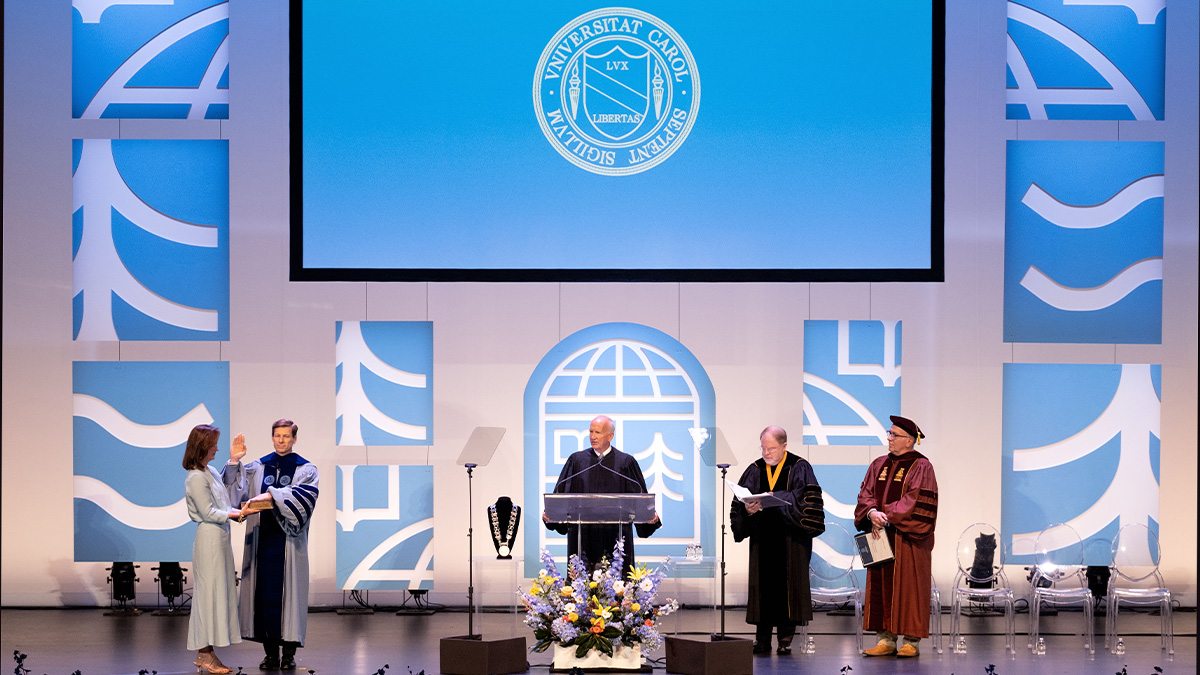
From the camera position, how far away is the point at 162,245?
8.95 m

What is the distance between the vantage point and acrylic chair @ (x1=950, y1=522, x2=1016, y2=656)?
25.1 ft

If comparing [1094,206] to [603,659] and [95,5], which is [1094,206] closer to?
[603,659]

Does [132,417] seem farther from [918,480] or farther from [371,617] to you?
[918,480]

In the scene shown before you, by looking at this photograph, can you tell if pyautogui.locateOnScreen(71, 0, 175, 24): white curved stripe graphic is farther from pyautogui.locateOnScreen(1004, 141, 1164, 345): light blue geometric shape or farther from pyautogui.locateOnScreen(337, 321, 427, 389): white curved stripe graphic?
pyautogui.locateOnScreen(1004, 141, 1164, 345): light blue geometric shape

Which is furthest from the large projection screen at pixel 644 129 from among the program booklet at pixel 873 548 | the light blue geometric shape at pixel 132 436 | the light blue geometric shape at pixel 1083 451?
the program booklet at pixel 873 548

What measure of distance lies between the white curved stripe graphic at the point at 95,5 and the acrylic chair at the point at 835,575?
6.07 meters

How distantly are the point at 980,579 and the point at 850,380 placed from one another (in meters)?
1.70

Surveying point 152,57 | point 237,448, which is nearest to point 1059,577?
point 237,448

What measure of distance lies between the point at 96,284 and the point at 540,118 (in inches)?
134

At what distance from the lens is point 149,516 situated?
8961 mm

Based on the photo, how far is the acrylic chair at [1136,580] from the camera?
762cm

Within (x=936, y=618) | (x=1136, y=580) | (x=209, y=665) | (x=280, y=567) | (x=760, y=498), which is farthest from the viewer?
(x=1136, y=580)

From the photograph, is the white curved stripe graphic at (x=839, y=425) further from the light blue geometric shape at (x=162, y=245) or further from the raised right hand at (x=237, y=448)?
the light blue geometric shape at (x=162, y=245)

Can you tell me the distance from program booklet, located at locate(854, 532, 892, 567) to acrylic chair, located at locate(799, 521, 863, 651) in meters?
0.43
